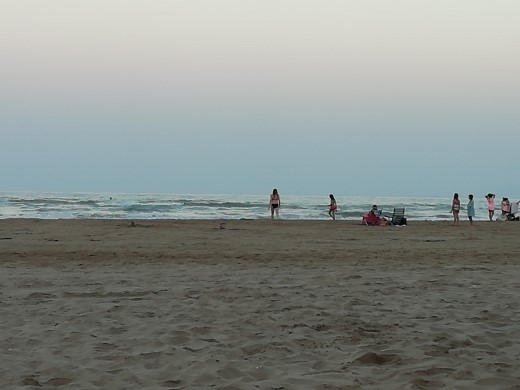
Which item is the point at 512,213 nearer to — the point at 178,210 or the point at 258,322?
the point at 178,210

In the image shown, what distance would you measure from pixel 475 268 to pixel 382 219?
42.9ft

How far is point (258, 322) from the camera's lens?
5.93 metres

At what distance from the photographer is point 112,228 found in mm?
19938

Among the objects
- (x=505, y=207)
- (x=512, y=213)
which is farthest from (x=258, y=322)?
(x=505, y=207)

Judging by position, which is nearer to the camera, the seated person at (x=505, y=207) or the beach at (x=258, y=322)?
the beach at (x=258, y=322)

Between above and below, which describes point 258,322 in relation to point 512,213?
below

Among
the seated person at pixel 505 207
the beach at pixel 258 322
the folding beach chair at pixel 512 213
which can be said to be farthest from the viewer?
the seated person at pixel 505 207

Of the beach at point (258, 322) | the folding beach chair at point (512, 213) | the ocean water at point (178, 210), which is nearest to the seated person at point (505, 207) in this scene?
the folding beach chair at point (512, 213)

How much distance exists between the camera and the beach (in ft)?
14.3

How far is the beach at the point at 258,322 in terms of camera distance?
171 inches

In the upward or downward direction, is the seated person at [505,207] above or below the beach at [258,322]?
above

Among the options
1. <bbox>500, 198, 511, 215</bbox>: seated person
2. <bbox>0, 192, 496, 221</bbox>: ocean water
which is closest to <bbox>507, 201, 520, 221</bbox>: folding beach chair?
<bbox>500, 198, 511, 215</bbox>: seated person

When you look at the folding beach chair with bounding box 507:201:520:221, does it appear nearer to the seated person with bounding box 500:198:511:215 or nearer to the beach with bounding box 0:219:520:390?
the seated person with bounding box 500:198:511:215

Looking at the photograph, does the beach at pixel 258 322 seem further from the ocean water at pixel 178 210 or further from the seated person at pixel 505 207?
the ocean water at pixel 178 210
